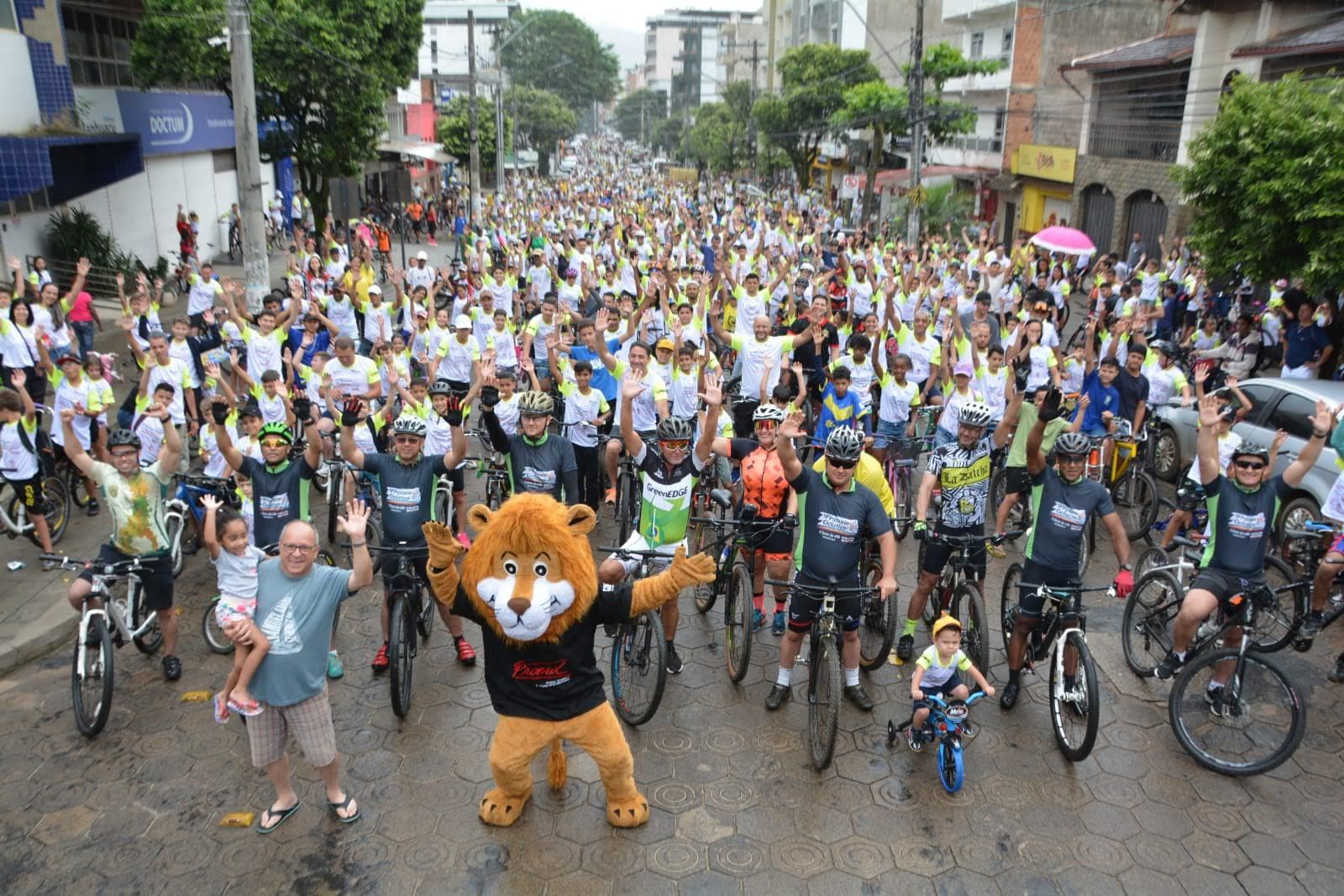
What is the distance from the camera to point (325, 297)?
615 inches

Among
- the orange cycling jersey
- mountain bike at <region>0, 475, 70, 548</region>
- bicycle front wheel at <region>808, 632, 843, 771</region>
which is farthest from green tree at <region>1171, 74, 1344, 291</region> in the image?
mountain bike at <region>0, 475, 70, 548</region>

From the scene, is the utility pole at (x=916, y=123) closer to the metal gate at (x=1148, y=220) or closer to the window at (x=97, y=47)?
the metal gate at (x=1148, y=220)

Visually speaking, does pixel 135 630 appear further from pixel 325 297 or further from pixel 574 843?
pixel 325 297

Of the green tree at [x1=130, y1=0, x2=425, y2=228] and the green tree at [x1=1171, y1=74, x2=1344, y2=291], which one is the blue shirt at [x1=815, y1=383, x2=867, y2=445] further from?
the green tree at [x1=130, y1=0, x2=425, y2=228]

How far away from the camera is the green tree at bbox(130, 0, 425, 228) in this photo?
1972 cm

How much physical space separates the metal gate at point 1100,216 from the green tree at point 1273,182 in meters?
17.1

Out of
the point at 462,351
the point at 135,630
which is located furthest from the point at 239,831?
the point at 462,351

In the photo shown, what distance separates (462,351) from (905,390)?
5.21 meters

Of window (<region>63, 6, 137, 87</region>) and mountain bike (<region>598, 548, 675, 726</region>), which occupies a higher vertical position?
window (<region>63, 6, 137, 87</region>)

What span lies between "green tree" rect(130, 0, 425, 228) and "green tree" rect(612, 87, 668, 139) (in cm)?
10792

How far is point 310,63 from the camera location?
2150cm

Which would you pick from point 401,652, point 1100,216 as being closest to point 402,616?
point 401,652

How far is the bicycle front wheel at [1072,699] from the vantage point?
6.26m

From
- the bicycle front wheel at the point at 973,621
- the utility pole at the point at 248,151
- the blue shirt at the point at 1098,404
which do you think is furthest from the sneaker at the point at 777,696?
the utility pole at the point at 248,151
